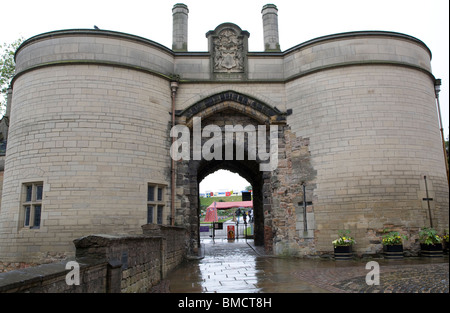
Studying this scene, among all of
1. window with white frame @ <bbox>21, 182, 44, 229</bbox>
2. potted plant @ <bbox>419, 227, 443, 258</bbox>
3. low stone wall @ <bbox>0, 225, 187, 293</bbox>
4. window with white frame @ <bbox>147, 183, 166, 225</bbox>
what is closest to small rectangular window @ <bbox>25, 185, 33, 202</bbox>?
window with white frame @ <bbox>21, 182, 44, 229</bbox>

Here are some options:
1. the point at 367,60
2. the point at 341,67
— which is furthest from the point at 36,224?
the point at 367,60

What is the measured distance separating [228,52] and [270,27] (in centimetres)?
201

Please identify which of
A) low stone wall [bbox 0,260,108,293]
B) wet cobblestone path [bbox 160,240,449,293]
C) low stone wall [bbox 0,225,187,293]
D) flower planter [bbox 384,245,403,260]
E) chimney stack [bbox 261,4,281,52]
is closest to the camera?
low stone wall [bbox 0,260,108,293]

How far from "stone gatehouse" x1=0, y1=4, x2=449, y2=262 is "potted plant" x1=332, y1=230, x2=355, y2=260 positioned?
31 cm

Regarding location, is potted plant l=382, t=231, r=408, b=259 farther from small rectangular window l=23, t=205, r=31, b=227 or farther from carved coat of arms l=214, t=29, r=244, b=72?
small rectangular window l=23, t=205, r=31, b=227

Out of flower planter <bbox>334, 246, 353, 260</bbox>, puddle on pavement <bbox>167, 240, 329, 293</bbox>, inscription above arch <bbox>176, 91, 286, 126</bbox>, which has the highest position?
inscription above arch <bbox>176, 91, 286, 126</bbox>

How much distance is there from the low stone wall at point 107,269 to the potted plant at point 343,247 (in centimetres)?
505

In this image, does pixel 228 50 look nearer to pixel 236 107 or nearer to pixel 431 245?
pixel 236 107

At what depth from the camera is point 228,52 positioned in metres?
13.3

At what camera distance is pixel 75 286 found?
3.91 meters

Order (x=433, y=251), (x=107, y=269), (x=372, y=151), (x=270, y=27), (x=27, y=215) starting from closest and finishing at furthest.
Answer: (x=107, y=269) < (x=433, y=251) < (x=27, y=215) < (x=372, y=151) < (x=270, y=27)

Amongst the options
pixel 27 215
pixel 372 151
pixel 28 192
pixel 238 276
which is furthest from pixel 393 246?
pixel 28 192

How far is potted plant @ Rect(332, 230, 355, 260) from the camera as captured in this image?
34.6 feet

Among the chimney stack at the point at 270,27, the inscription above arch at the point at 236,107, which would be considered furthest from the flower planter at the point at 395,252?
the chimney stack at the point at 270,27
